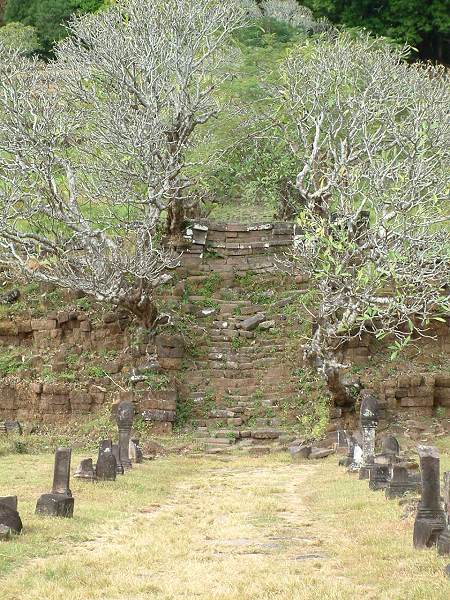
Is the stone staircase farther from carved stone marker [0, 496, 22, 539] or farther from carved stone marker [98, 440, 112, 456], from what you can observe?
carved stone marker [0, 496, 22, 539]

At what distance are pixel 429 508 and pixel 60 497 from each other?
485 centimetres

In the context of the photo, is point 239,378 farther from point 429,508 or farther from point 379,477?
point 429,508

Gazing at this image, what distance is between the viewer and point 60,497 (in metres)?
12.0

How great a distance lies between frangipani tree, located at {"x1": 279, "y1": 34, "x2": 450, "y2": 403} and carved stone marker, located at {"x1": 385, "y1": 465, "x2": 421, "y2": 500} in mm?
4597

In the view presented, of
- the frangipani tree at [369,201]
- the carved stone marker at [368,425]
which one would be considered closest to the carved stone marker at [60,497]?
the carved stone marker at [368,425]

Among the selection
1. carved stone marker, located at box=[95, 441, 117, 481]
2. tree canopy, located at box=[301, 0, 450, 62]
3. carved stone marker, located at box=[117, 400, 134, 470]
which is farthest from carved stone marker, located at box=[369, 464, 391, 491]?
tree canopy, located at box=[301, 0, 450, 62]

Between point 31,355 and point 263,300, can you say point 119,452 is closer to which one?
point 31,355

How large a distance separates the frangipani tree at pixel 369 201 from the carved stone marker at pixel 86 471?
5.93 m

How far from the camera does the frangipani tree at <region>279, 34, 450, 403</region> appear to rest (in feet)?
66.2

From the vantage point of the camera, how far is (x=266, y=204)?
35562 millimetres

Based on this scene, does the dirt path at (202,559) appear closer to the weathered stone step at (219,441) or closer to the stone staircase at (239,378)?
the weathered stone step at (219,441)

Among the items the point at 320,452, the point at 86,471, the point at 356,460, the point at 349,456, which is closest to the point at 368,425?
the point at 356,460

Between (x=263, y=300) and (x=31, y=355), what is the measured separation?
699 cm

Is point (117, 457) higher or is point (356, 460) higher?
point (356, 460)
